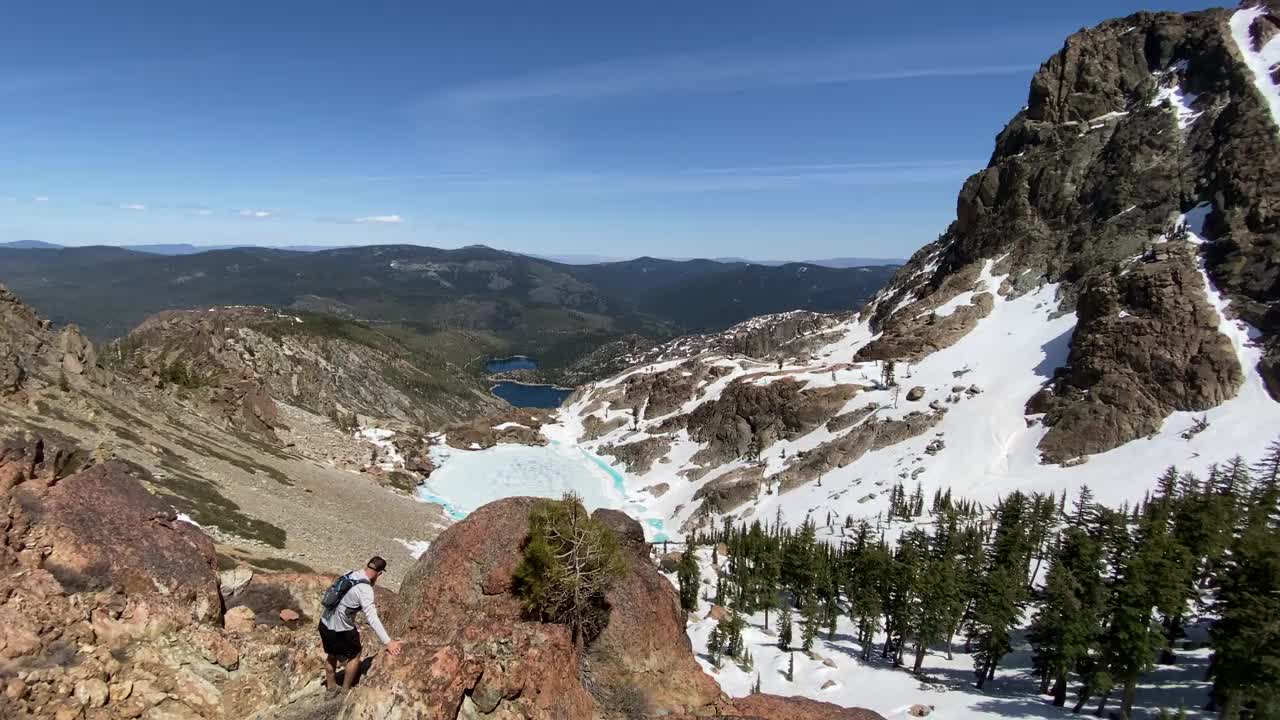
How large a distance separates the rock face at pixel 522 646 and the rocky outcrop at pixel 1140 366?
114016 millimetres

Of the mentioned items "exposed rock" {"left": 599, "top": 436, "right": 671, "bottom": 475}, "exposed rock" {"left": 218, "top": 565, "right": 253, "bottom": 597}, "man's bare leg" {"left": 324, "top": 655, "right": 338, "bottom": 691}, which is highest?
"man's bare leg" {"left": 324, "top": 655, "right": 338, "bottom": 691}

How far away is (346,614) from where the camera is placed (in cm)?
1359

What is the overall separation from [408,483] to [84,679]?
102014 millimetres

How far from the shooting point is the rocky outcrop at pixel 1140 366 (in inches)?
4126

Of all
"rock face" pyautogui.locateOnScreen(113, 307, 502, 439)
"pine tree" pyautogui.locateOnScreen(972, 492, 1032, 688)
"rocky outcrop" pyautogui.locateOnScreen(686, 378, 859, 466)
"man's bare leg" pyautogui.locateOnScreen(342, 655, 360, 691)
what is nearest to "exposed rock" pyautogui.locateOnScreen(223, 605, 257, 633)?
"man's bare leg" pyautogui.locateOnScreen(342, 655, 360, 691)

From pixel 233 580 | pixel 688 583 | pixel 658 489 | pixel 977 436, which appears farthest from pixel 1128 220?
pixel 233 580

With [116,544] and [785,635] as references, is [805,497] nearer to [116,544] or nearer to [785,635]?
[785,635]

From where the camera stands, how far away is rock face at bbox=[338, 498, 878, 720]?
1316cm

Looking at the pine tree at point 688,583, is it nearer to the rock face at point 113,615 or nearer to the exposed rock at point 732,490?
the exposed rock at point 732,490

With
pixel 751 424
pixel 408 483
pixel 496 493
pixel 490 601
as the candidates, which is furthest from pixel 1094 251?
pixel 490 601

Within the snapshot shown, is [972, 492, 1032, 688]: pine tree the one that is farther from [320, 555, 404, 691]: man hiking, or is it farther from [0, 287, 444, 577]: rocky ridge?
[320, 555, 404, 691]: man hiking

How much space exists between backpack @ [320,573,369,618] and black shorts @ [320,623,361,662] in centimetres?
42

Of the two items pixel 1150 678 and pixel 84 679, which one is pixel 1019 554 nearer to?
pixel 1150 678

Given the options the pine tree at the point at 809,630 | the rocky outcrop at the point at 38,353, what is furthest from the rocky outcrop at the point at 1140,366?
the rocky outcrop at the point at 38,353
